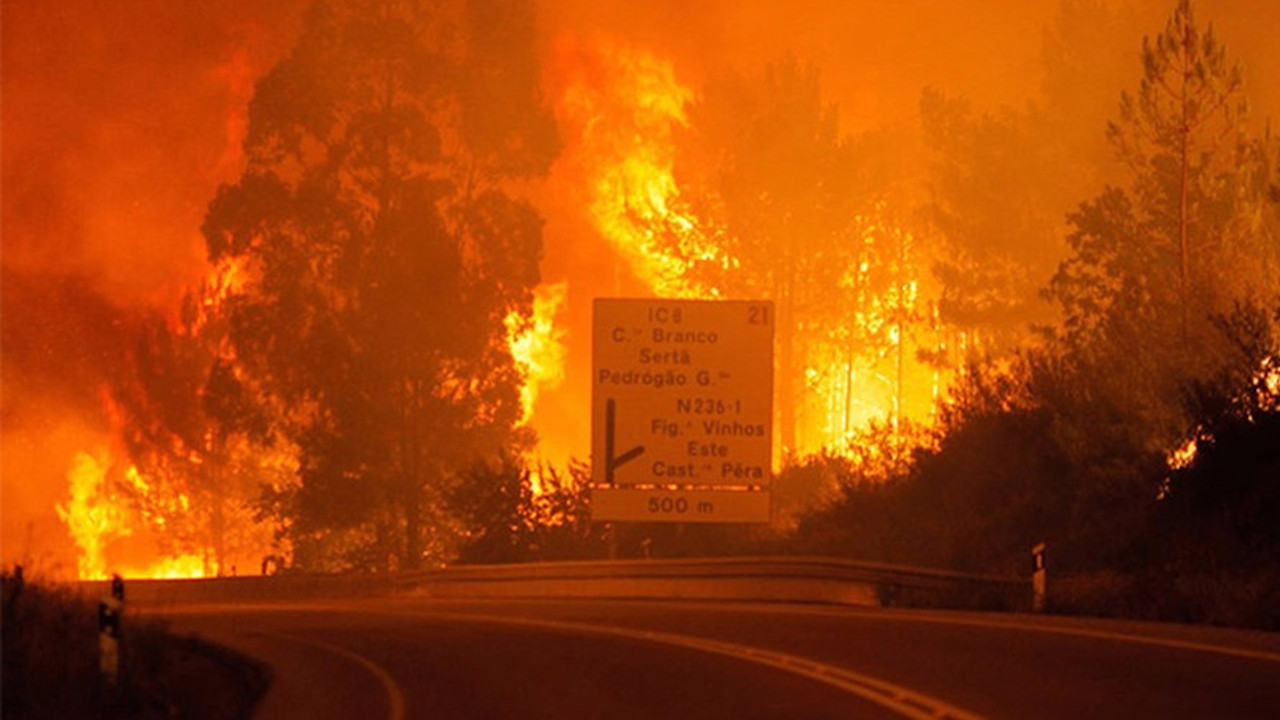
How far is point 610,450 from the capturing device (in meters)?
36.6

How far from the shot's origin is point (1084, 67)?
62969 millimetres

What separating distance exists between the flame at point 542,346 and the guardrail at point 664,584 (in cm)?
1421

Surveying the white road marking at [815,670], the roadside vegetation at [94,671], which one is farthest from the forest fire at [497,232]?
the roadside vegetation at [94,671]

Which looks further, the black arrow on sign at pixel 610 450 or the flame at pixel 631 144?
the flame at pixel 631 144


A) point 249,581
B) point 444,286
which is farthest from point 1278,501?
point 444,286

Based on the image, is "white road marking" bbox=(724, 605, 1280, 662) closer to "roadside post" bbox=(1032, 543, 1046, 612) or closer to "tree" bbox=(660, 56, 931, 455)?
"roadside post" bbox=(1032, 543, 1046, 612)

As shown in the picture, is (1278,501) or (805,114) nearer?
(1278,501)

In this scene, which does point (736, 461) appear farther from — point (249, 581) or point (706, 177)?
point (706, 177)

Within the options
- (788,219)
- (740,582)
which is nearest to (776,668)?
(740,582)

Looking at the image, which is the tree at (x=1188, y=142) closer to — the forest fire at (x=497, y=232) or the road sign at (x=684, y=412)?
the forest fire at (x=497, y=232)

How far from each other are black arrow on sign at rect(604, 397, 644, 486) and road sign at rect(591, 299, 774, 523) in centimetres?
2

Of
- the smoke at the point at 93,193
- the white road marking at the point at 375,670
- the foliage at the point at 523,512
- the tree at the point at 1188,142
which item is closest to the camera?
the white road marking at the point at 375,670

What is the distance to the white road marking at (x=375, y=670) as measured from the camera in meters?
15.8

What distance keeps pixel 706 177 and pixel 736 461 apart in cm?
2788
